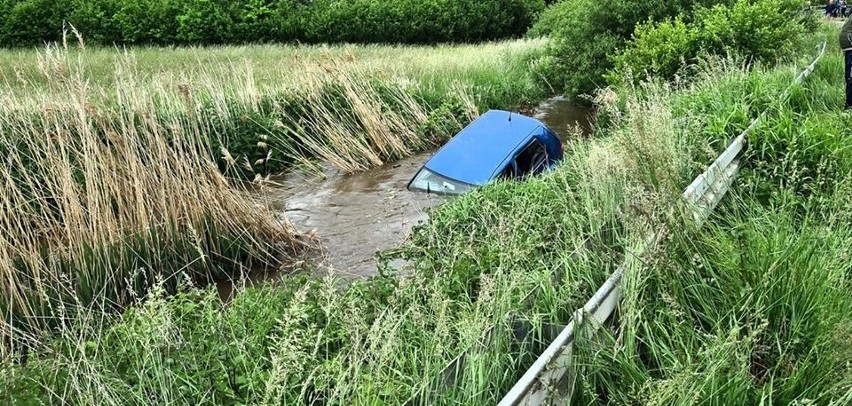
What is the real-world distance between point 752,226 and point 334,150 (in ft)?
32.2

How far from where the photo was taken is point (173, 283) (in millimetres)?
8102

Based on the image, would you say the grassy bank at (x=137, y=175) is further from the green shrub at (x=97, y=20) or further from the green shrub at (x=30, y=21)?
the green shrub at (x=30, y=21)

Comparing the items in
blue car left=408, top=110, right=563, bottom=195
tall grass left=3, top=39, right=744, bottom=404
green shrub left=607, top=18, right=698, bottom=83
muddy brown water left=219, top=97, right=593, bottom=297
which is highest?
tall grass left=3, top=39, right=744, bottom=404

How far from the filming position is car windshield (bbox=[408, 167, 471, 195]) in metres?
9.66

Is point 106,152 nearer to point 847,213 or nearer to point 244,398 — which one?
point 244,398

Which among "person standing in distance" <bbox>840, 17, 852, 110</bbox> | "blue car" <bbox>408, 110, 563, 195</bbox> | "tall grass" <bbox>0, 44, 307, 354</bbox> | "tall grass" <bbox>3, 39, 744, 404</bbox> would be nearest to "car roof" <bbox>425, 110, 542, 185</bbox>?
"blue car" <bbox>408, 110, 563, 195</bbox>

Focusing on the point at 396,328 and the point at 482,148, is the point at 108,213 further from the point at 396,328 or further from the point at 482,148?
the point at 482,148

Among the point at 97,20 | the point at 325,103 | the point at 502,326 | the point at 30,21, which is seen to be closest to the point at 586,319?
the point at 502,326

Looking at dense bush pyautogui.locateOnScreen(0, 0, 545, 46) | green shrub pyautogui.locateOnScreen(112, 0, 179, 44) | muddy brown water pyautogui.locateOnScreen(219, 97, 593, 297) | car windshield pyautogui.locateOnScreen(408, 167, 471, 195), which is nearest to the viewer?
muddy brown water pyautogui.locateOnScreen(219, 97, 593, 297)

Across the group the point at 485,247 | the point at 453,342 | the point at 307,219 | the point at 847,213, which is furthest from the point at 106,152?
the point at 847,213

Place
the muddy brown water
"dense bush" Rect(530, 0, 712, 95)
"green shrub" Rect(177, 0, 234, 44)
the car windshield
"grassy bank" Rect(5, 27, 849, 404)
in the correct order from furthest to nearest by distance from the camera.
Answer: "green shrub" Rect(177, 0, 234, 44)
"dense bush" Rect(530, 0, 712, 95)
the car windshield
the muddy brown water
"grassy bank" Rect(5, 27, 849, 404)

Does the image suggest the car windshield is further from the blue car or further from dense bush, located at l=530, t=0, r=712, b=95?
dense bush, located at l=530, t=0, r=712, b=95

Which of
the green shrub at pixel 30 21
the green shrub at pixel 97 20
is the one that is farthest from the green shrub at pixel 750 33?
the green shrub at pixel 30 21

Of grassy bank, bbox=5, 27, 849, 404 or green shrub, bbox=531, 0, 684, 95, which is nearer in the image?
grassy bank, bbox=5, 27, 849, 404
